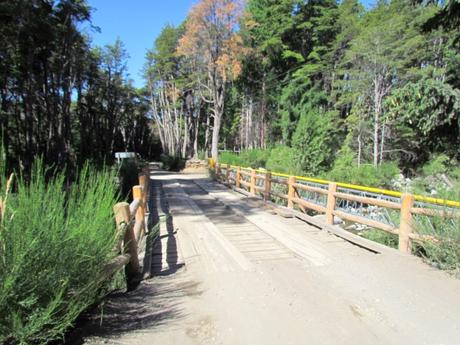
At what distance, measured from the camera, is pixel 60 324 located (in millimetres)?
1770

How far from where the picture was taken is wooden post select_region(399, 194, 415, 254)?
3.83 metres

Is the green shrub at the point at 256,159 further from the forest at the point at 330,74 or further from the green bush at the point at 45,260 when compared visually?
the green bush at the point at 45,260

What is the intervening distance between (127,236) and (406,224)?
336cm

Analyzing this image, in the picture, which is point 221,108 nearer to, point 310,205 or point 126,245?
point 310,205

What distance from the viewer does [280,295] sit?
295cm

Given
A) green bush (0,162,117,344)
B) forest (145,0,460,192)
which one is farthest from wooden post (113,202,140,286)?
forest (145,0,460,192)

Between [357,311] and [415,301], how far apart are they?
59cm

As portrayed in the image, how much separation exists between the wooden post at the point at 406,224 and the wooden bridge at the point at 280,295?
0.08ft


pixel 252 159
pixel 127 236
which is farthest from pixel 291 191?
pixel 252 159

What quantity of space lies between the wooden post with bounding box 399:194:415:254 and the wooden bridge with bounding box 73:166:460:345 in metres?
0.03

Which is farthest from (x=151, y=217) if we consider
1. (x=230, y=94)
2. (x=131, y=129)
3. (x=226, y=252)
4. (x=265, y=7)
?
(x=131, y=129)

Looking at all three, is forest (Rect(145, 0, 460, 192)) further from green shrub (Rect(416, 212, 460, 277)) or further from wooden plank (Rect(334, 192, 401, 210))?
green shrub (Rect(416, 212, 460, 277))

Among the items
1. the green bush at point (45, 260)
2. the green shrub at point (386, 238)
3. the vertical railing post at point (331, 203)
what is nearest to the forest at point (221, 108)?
the green bush at point (45, 260)

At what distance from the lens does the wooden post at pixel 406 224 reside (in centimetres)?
383
